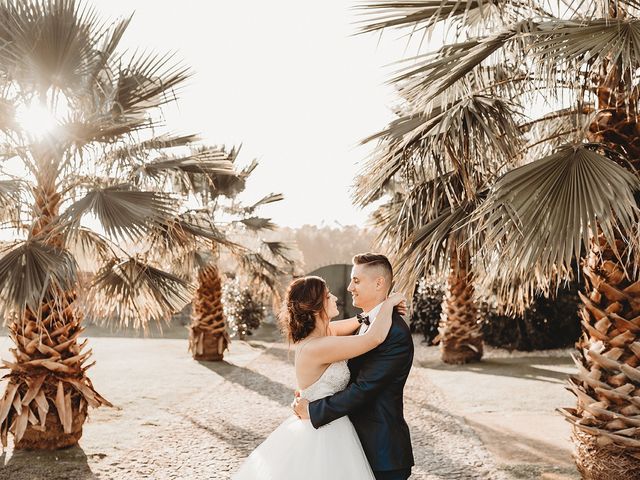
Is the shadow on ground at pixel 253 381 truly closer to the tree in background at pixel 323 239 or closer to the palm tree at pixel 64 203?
the palm tree at pixel 64 203

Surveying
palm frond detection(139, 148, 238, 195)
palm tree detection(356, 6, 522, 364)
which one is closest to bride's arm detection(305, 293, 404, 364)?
palm tree detection(356, 6, 522, 364)

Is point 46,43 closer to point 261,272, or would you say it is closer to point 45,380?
point 45,380

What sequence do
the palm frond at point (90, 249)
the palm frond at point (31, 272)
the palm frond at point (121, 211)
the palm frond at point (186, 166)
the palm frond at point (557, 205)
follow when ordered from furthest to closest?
the palm frond at point (186, 166)
the palm frond at point (90, 249)
the palm frond at point (121, 211)
the palm frond at point (31, 272)
the palm frond at point (557, 205)

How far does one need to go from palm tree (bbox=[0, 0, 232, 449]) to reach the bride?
10.0 ft

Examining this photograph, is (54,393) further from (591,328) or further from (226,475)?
(591,328)

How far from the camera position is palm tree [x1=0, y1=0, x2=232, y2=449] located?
561 cm

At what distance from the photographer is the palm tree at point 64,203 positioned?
5605 mm

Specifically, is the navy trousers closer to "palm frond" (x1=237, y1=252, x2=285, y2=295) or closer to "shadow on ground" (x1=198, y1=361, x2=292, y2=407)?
"shadow on ground" (x1=198, y1=361, x2=292, y2=407)

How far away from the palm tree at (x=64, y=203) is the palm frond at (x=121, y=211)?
0.01 m

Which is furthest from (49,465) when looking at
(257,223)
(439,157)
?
(257,223)

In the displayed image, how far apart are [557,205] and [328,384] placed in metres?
2.14

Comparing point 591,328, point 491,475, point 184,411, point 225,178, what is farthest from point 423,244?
point 225,178

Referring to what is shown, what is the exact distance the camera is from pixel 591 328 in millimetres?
4941

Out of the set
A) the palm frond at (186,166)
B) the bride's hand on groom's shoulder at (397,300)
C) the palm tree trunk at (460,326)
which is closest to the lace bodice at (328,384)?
the bride's hand on groom's shoulder at (397,300)
